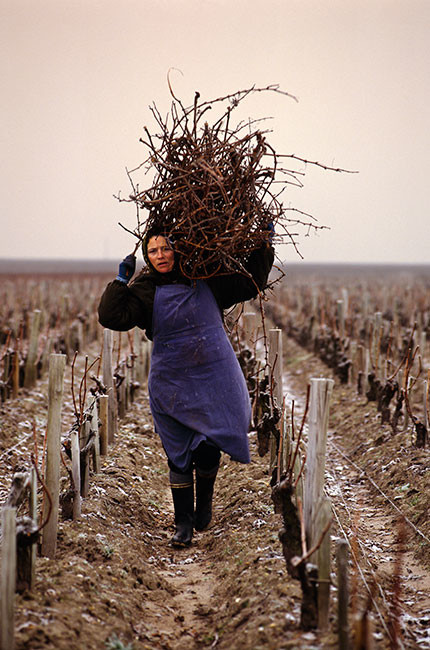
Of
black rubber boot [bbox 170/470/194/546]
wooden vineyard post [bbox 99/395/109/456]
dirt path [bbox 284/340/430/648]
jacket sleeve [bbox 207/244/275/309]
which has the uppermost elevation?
jacket sleeve [bbox 207/244/275/309]

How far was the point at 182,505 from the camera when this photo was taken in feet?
12.5

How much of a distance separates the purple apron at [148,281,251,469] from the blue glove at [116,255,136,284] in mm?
187

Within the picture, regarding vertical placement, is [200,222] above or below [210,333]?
above

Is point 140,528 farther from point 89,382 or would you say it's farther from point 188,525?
point 89,382

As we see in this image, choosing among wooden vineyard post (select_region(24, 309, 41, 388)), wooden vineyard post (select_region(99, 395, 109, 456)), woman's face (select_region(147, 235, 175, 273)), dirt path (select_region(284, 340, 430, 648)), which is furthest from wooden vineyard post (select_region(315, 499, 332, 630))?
wooden vineyard post (select_region(24, 309, 41, 388))

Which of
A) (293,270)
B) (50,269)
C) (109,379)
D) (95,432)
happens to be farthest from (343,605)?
(50,269)

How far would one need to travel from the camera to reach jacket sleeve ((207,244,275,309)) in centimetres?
369

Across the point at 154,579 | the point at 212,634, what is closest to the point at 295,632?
the point at 212,634

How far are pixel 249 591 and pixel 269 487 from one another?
60.5 inches

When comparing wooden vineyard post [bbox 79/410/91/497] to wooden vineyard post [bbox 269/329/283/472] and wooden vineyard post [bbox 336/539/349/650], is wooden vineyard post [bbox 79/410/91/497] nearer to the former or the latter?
wooden vineyard post [bbox 269/329/283/472]

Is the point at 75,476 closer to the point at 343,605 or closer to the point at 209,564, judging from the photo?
the point at 209,564

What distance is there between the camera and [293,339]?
1636cm

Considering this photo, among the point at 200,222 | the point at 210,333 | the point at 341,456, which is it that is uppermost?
the point at 200,222

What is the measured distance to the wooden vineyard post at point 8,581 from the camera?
7.41 ft
